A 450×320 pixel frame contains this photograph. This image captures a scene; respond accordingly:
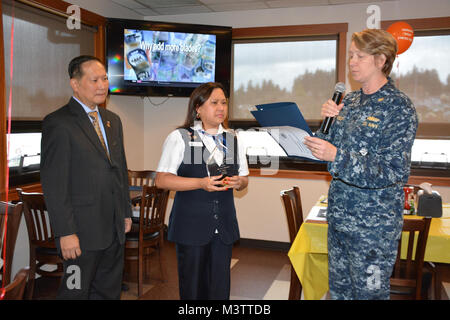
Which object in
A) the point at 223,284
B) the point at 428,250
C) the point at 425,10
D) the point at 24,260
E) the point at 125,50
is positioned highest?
the point at 425,10

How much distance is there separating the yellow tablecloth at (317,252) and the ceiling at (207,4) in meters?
2.69

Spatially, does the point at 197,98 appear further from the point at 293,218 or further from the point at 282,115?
the point at 293,218

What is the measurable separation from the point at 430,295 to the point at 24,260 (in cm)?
309

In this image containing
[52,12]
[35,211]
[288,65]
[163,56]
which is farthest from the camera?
[288,65]

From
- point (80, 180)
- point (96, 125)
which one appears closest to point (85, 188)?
point (80, 180)

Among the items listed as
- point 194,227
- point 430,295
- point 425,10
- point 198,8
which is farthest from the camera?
point 198,8

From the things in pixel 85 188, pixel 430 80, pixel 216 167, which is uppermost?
pixel 430 80

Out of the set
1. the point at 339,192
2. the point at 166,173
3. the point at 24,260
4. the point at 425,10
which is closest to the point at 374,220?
the point at 339,192

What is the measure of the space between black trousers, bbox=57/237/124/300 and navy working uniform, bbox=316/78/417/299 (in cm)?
119

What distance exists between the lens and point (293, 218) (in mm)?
2670

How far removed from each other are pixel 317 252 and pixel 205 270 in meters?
0.74

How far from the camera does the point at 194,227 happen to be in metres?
2.06

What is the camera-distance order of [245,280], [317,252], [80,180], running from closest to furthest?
1. [80,180]
2. [317,252]
3. [245,280]
